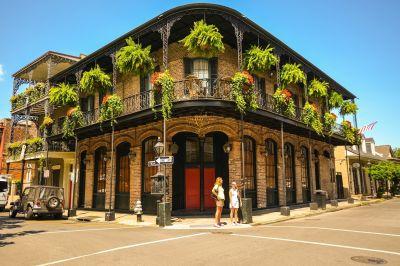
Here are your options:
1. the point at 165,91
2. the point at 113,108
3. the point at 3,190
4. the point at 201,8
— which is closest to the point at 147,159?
the point at 113,108

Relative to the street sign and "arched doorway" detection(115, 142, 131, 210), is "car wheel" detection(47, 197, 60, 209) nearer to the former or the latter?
"arched doorway" detection(115, 142, 131, 210)

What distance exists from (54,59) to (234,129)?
1465 centimetres

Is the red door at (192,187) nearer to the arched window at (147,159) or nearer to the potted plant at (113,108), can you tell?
the arched window at (147,159)

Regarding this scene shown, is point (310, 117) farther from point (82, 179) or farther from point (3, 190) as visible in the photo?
point (3, 190)

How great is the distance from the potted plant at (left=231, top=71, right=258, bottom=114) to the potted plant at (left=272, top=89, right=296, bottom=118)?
252cm

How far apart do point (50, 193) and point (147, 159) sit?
16.3 feet

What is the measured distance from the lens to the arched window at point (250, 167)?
1551 centimetres

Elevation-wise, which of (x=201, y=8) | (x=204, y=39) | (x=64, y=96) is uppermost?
(x=201, y=8)

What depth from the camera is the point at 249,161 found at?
15875mm

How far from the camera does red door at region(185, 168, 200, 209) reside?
585 inches

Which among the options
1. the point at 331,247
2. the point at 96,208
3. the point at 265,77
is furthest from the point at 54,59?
the point at 331,247

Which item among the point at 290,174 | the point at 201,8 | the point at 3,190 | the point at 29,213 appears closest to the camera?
the point at 201,8

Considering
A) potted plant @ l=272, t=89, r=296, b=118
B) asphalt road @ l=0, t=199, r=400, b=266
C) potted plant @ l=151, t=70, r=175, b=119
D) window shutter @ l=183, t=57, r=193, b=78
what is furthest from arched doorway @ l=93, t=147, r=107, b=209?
potted plant @ l=272, t=89, r=296, b=118

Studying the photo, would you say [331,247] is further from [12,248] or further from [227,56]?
[227,56]
